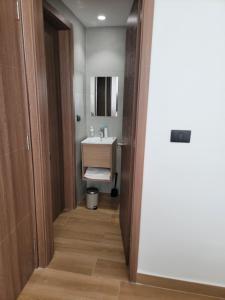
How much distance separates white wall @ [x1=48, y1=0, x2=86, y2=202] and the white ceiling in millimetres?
88

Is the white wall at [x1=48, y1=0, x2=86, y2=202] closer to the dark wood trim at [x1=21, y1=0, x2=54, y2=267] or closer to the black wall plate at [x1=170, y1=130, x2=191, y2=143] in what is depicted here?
the dark wood trim at [x1=21, y1=0, x2=54, y2=267]

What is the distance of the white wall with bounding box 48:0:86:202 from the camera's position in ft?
7.73

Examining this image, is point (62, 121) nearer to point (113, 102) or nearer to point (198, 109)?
point (113, 102)

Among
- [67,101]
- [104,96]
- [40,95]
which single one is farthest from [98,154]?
[40,95]

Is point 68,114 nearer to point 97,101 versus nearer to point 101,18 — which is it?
point 97,101

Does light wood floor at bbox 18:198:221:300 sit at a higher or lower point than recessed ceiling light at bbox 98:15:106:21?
lower

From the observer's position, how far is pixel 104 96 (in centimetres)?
280

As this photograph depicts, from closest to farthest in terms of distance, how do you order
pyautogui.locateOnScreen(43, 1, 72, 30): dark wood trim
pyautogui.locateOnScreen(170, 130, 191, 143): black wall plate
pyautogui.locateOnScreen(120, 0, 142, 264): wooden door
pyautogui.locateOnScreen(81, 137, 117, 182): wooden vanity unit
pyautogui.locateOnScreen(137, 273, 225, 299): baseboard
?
pyautogui.locateOnScreen(170, 130, 191, 143): black wall plate → pyautogui.locateOnScreen(120, 0, 142, 264): wooden door → pyautogui.locateOnScreen(137, 273, 225, 299): baseboard → pyautogui.locateOnScreen(43, 1, 72, 30): dark wood trim → pyautogui.locateOnScreen(81, 137, 117, 182): wooden vanity unit

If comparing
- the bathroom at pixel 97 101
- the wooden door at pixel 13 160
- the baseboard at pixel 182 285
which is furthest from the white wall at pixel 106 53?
the baseboard at pixel 182 285

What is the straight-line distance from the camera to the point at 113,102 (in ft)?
9.23

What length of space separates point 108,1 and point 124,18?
1.45 ft

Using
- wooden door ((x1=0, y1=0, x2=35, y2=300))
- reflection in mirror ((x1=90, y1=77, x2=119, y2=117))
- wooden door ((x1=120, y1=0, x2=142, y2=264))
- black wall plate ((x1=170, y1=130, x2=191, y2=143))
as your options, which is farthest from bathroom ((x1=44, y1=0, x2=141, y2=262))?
black wall plate ((x1=170, y1=130, x2=191, y2=143))

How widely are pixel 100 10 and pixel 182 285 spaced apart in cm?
274

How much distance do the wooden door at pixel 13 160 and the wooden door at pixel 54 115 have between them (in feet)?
2.42
